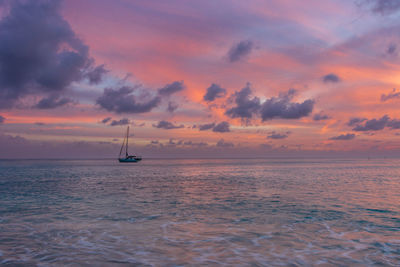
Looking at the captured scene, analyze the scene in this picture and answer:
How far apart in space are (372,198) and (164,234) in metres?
24.7

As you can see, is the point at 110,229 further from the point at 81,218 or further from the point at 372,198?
the point at 372,198

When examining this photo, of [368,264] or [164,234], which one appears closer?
[368,264]

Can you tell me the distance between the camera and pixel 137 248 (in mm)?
12953

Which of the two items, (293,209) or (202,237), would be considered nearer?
(202,237)

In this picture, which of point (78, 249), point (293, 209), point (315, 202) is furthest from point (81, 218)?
point (315, 202)

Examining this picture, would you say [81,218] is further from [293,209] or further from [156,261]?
[293,209]

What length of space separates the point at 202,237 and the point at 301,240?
17.1 feet

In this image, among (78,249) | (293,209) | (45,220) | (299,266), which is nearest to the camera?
(299,266)

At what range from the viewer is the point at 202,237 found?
14.8 m

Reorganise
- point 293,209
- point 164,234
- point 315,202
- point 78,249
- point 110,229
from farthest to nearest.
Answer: point 315,202
point 293,209
point 110,229
point 164,234
point 78,249

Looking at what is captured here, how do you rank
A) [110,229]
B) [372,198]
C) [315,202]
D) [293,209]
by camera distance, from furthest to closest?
[372,198] < [315,202] < [293,209] < [110,229]

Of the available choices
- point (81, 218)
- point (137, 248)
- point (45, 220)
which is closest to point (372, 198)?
point (137, 248)

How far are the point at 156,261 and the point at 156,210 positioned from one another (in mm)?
11848

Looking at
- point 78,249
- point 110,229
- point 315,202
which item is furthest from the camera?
point 315,202
